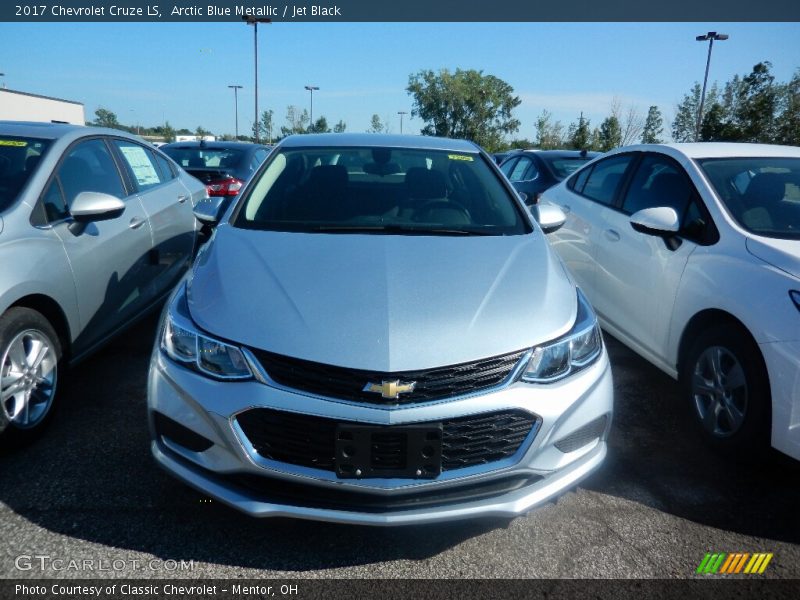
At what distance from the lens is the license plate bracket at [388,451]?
2.04 metres

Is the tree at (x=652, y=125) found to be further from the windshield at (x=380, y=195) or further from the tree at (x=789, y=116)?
the windshield at (x=380, y=195)

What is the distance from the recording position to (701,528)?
8.57ft

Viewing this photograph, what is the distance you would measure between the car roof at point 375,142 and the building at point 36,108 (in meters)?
41.5

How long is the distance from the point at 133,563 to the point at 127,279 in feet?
7.34

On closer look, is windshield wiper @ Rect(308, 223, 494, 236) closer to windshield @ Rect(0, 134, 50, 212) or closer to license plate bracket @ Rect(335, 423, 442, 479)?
license plate bracket @ Rect(335, 423, 442, 479)

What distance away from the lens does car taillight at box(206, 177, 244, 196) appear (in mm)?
7953

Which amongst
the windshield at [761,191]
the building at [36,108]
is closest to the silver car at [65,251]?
the windshield at [761,191]

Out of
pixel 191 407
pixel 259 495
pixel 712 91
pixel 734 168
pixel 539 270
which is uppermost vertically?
pixel 712 91

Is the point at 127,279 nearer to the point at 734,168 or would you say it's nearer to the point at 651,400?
the point at 651,400

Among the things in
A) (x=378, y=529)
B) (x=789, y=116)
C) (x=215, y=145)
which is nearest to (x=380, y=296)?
(x=378, y=529)

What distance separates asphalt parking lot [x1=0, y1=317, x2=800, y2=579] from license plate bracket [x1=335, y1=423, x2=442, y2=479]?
0.47m

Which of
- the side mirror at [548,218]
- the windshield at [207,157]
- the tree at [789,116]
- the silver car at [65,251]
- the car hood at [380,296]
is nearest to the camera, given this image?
the car hood at [380,296]

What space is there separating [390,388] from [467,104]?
75082 millimetres

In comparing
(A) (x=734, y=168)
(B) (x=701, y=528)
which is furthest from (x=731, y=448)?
(A) (x=734, y=168)
